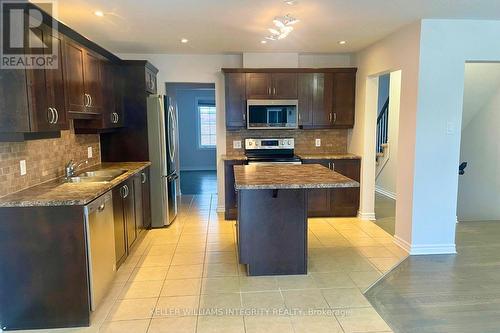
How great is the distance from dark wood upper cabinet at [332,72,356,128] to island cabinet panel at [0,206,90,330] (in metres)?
4.00

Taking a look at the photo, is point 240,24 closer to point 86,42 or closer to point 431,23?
point 86,42

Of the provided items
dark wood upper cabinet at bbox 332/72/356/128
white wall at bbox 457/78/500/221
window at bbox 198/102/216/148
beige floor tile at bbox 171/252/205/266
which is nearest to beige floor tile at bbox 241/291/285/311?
beige floor tile at bbox 171/252/205/266

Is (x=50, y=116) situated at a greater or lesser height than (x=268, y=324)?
greater

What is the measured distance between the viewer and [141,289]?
9.75ft

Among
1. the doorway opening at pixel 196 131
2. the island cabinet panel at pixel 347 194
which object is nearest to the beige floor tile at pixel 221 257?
the island cabinet panel at pixel 347 194

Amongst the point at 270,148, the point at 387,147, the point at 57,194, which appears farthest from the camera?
the point at 387,147

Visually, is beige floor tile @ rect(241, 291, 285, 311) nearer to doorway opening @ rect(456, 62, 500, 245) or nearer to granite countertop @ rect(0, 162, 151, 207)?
granite countertop @ rect(0, 162, 151, 207)

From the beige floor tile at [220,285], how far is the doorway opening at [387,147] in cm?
293

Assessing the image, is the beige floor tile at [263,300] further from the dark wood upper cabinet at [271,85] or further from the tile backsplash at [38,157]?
the dark wood upper cabinet at [271,85]

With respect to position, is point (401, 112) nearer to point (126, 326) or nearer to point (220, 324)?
point (220, 324)

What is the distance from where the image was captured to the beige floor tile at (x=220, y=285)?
2934mm

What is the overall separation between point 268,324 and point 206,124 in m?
9.07

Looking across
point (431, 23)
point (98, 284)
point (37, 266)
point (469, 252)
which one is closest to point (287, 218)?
point (98, 284)

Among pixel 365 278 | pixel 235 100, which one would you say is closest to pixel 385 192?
pixel 235 100
